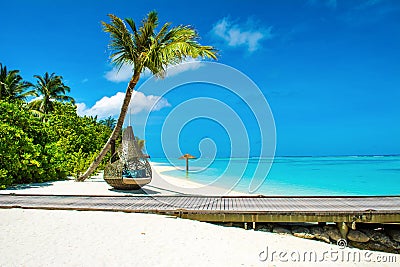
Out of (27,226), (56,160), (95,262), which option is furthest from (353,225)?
(56,160)

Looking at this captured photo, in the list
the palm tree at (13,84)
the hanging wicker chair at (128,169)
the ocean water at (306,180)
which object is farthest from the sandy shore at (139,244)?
the palm tree at (13,84)

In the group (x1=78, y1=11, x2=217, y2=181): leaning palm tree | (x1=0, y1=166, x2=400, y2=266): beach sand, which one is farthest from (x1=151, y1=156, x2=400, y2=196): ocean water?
(x1=0, y1=166, x2=400, y2=266): beach sand

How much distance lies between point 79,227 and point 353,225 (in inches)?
191

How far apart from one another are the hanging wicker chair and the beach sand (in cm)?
419

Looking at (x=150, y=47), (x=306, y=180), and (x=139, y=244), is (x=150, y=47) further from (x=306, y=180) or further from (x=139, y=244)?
(x=306, y=180)

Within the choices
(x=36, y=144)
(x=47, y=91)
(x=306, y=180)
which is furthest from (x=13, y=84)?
(x=306, y=180)

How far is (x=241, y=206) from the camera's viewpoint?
7.19 metres

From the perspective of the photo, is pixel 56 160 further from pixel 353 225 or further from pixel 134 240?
pixel 353 225

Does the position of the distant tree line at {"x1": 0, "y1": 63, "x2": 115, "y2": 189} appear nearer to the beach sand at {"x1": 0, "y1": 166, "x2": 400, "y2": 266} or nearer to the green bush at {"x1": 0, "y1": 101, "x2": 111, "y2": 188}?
the green bush at {"x1": 0, "y1": 101, "x2": 111, "y2": 188}

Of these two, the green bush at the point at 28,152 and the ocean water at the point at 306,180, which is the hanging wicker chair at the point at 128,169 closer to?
the ocean water at the point at 306,180

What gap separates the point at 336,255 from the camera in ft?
18.3

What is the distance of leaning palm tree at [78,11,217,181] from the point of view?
422 inches

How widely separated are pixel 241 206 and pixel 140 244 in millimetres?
2763

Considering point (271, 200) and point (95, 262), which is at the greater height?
point (271, 200)
